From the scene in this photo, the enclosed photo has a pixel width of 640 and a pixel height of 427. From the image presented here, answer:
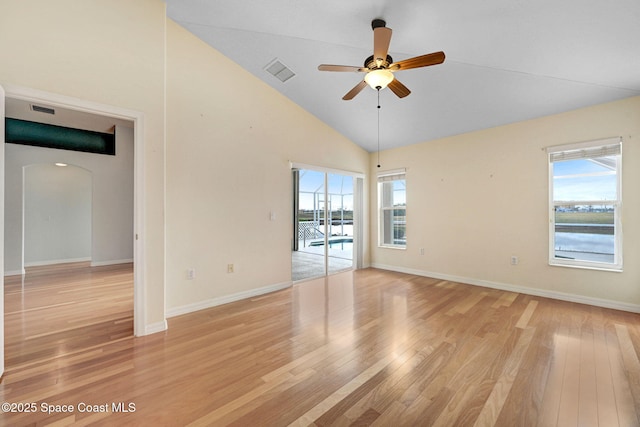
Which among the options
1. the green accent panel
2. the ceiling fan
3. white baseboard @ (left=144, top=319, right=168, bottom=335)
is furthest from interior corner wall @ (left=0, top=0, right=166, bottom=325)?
the green accent panel

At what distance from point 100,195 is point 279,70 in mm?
5363

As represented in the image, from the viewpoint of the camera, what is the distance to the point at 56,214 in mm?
6293

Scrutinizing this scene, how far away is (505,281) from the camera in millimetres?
4258

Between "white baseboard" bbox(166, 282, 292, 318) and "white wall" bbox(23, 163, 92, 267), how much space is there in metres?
5.30

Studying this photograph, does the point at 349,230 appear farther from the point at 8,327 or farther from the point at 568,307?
the point at 8,327

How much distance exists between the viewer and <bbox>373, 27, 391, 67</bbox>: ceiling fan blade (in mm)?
2035

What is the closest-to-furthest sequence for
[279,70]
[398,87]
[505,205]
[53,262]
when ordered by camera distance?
[398,87] < [279,70] < [505,205] < [53,262]

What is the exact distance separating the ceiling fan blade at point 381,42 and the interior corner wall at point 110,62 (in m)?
2.21

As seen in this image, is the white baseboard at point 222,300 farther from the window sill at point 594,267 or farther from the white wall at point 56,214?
the white wall at point 56,214

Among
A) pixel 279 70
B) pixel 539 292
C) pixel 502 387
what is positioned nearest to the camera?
pixel 502 387

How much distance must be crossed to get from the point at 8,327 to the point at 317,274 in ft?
13.0

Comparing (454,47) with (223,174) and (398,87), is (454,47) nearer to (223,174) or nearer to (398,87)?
(398,87)

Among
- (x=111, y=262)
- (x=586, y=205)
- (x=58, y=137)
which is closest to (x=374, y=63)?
(x=586, y=205)

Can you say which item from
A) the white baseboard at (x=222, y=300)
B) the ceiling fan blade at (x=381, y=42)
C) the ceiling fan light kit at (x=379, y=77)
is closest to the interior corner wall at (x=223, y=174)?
the white baseboard at (x=222, y=300)
